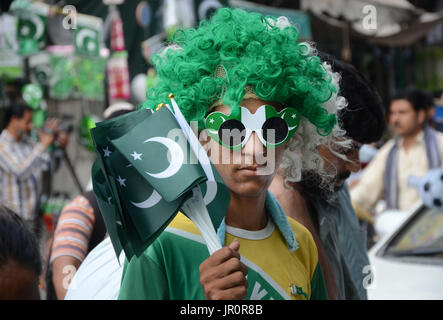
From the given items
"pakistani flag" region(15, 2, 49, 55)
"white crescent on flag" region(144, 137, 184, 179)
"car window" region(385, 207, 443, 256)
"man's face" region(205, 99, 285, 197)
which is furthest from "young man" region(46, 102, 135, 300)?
"pakistani flag" region(15, 2, 49, 55)

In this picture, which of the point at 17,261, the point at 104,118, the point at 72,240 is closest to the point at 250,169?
the point at 17,261

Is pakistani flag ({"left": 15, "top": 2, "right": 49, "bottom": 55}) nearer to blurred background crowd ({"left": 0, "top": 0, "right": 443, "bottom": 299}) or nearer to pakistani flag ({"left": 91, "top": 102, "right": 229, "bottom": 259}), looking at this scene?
blurred background crowd ({"left": 0, "top": 0, "right": 443, "bottom": 299})

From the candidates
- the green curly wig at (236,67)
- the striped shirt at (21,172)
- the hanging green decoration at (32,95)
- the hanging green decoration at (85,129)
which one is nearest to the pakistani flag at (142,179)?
the green curly wig at (236,67)

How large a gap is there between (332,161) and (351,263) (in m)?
0.51

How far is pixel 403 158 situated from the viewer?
6.06m

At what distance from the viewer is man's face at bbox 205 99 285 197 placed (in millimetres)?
1621

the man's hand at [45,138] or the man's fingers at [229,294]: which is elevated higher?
the man's fingers at [229,294]

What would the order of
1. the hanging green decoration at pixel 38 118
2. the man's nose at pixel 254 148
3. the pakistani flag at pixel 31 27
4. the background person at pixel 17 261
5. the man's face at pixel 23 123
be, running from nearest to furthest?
the background person at pixel 17 261 < the man's nose at pixel 254 148 < the man's face at pixel 23 123 < the pakistani flag at pixel 31 27 < the hanging green decoration at pixel 38 118

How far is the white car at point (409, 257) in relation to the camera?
3.58m

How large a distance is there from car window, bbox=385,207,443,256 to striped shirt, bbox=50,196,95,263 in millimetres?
2150

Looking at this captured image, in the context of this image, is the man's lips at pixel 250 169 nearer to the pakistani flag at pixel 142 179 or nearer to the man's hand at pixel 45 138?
the pakistani flag at pixel 142 179

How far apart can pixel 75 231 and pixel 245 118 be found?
54.1 inches
